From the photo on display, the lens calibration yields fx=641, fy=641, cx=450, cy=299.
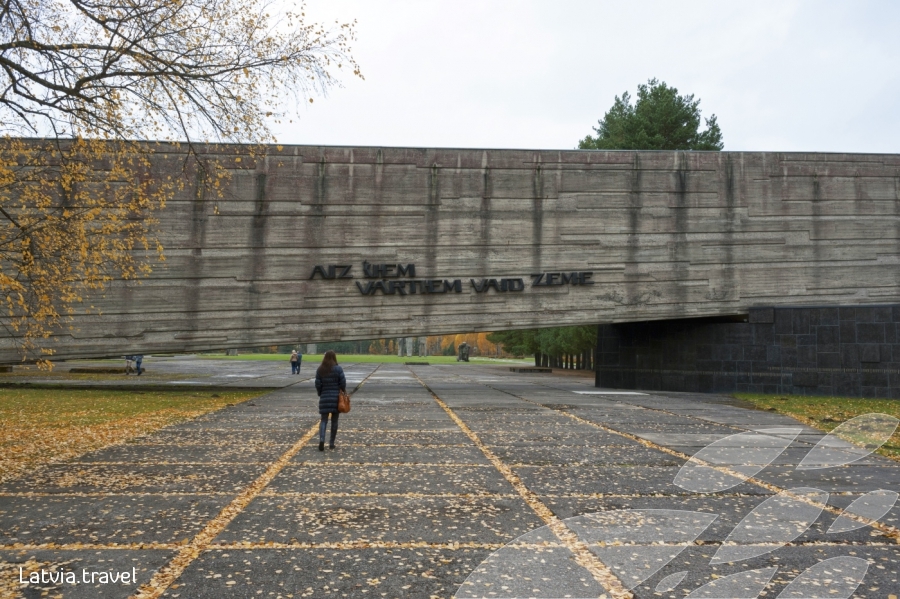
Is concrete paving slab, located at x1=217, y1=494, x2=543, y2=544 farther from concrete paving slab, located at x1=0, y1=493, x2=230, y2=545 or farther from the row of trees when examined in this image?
the row of trees

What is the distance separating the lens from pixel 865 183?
23.8 meters

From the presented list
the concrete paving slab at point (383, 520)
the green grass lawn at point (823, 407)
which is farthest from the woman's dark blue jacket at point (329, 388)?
the green grass lawn at point (823, 407)

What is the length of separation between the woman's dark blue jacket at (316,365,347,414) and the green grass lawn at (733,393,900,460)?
32.8 ft

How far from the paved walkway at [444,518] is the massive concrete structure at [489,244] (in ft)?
36.7

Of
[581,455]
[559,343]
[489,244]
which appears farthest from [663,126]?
[581,455]

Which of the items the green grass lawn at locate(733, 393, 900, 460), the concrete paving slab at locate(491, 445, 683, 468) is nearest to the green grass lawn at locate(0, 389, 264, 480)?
the concrete paving slab at locate(491, 445, 683, 468)

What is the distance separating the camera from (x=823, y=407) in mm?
18016

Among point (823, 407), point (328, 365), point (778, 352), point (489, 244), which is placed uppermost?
point (489, 244)

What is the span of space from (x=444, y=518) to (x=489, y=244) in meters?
17.4

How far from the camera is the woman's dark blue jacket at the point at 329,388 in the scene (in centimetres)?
1018

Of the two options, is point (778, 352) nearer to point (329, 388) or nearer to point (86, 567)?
point (329, 388)

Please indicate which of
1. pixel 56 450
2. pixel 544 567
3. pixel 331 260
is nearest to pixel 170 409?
pixel 56 450

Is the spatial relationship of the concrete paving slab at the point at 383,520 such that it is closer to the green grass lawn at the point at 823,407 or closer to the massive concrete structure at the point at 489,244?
the green grass lawn at the point at 823,407

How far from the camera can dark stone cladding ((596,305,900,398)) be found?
2100 cm
